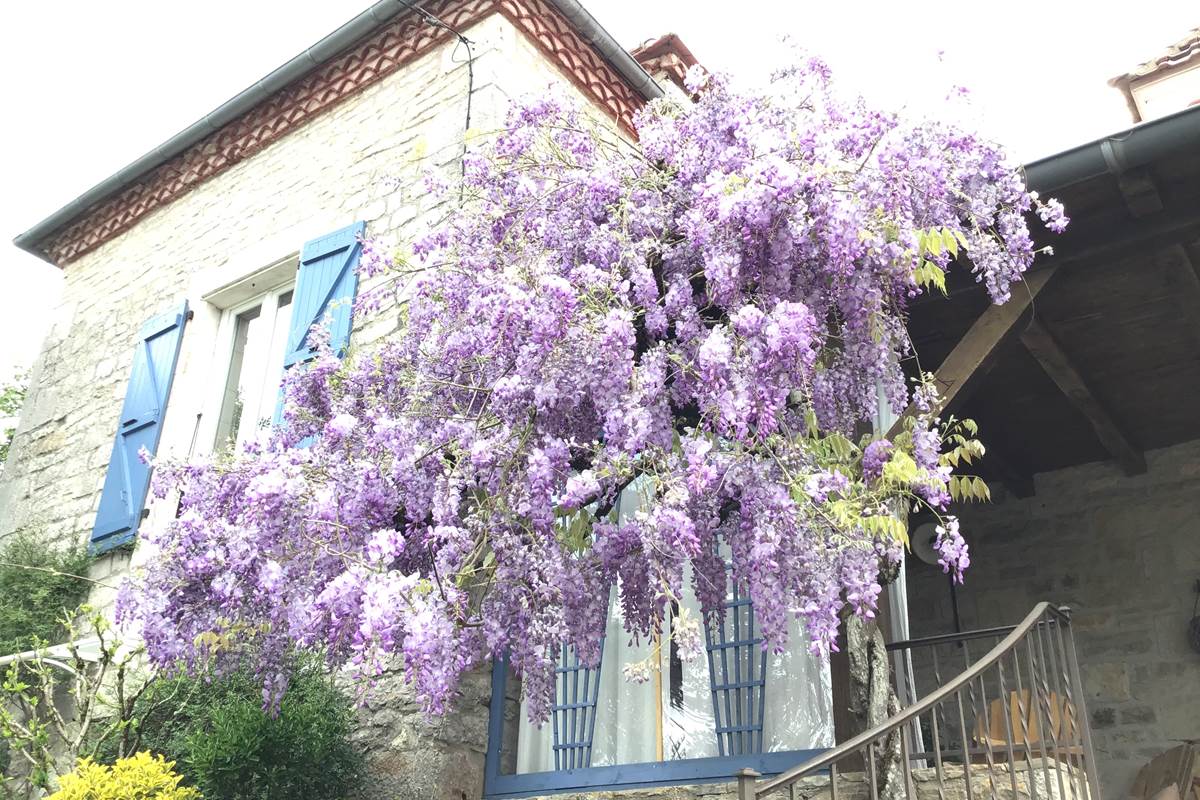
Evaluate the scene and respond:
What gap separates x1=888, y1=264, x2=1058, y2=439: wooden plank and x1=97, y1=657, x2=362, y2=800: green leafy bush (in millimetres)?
2475

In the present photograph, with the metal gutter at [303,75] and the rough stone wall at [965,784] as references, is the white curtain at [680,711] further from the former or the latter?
the metal gutter at [303,75]

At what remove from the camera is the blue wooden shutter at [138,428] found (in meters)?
5.93

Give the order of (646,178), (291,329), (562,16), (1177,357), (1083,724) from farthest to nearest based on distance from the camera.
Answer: (562,16), (291,329), (1177,357), (646,178), (1083,724)

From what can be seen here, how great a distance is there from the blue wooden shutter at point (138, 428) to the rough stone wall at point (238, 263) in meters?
0.08

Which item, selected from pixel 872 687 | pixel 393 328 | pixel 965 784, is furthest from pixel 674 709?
pixel 393 328

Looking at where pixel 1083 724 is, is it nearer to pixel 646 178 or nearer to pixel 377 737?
pixel 646 178

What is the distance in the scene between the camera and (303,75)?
6.43 m

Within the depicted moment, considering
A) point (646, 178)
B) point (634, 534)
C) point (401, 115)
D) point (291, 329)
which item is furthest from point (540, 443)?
point (401, 115)

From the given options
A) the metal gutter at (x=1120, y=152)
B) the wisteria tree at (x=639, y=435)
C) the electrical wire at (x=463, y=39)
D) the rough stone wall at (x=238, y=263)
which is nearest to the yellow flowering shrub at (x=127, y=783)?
the wisteria tree at (x=639, y=435)

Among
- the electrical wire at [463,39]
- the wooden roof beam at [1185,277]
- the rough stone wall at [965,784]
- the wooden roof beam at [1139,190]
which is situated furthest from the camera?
the electrical wire at [463,39]

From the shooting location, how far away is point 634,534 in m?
3.22

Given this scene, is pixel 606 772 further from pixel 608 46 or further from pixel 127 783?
pixel 608 46

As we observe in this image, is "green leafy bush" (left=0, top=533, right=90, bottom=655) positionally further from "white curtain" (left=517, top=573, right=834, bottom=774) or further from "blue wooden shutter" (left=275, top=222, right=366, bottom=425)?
"white curtain" (left=517, top=573, right=834, bottom=774)

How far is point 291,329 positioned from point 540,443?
268 cm
